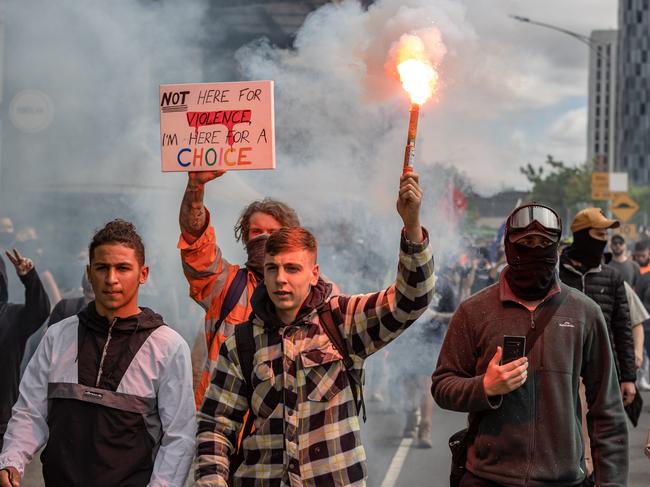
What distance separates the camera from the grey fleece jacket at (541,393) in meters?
3.43

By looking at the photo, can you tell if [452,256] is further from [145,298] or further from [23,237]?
[23,237]

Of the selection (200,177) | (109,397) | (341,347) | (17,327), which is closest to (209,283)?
(200,177)

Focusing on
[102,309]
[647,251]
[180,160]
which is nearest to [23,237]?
[647,251]

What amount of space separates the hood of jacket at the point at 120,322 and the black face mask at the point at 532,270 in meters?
1.14

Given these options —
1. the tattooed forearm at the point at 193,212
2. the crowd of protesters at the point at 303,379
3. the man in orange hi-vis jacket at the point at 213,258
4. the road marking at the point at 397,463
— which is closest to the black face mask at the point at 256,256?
the man in orange hi-vis jacket at the point at 213,258

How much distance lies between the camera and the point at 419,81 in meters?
3.93

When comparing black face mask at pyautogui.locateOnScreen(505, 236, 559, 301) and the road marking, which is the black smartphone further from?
the road marking

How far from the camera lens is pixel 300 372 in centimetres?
321

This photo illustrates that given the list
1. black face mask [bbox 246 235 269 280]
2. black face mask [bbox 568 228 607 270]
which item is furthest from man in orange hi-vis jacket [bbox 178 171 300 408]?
black face mask [bbox 568 228 607 270]

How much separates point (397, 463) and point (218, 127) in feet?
13.7

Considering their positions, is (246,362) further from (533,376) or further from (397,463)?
(397,463)

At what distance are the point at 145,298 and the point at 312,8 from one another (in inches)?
129

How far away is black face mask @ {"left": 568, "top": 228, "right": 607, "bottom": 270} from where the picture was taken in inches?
224

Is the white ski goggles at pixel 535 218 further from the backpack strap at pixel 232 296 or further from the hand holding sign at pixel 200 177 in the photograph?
the hand holding sign at pixel 200 177
